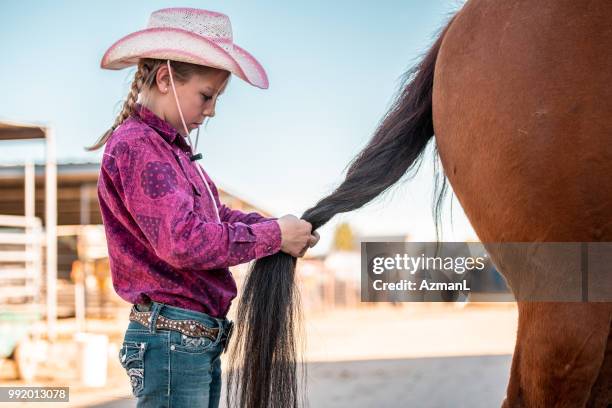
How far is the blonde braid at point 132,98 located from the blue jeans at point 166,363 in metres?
0.40

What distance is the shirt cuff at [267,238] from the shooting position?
1341 mm

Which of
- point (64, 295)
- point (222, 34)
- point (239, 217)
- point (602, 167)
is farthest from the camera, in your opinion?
point (64, 295)

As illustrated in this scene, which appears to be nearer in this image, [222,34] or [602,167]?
[602,167]

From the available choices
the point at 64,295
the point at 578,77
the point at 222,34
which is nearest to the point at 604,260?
the point at 578,77

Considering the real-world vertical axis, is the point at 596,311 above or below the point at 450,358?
above

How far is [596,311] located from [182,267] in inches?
31.0

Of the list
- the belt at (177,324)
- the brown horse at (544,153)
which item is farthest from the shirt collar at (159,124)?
the brown horse at (544,153)

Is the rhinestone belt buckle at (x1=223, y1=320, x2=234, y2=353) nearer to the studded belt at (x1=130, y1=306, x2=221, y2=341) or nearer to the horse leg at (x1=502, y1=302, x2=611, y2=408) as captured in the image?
the studded belt at (x1=130, y1=306, x2=221, y2=341)

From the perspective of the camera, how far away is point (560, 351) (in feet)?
4.18

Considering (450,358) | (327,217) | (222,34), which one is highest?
(222,34)

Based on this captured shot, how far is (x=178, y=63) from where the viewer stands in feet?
4.52

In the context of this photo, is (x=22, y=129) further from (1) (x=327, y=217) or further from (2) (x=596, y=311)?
(2) (x=596, y=311)

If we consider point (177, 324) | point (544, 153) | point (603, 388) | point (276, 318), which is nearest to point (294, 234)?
point (276, 318)

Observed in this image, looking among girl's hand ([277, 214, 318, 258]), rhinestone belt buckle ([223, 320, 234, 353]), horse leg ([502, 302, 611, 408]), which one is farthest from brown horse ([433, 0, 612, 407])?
rhinestone belt buckle ([223, 320, 234, 353])
